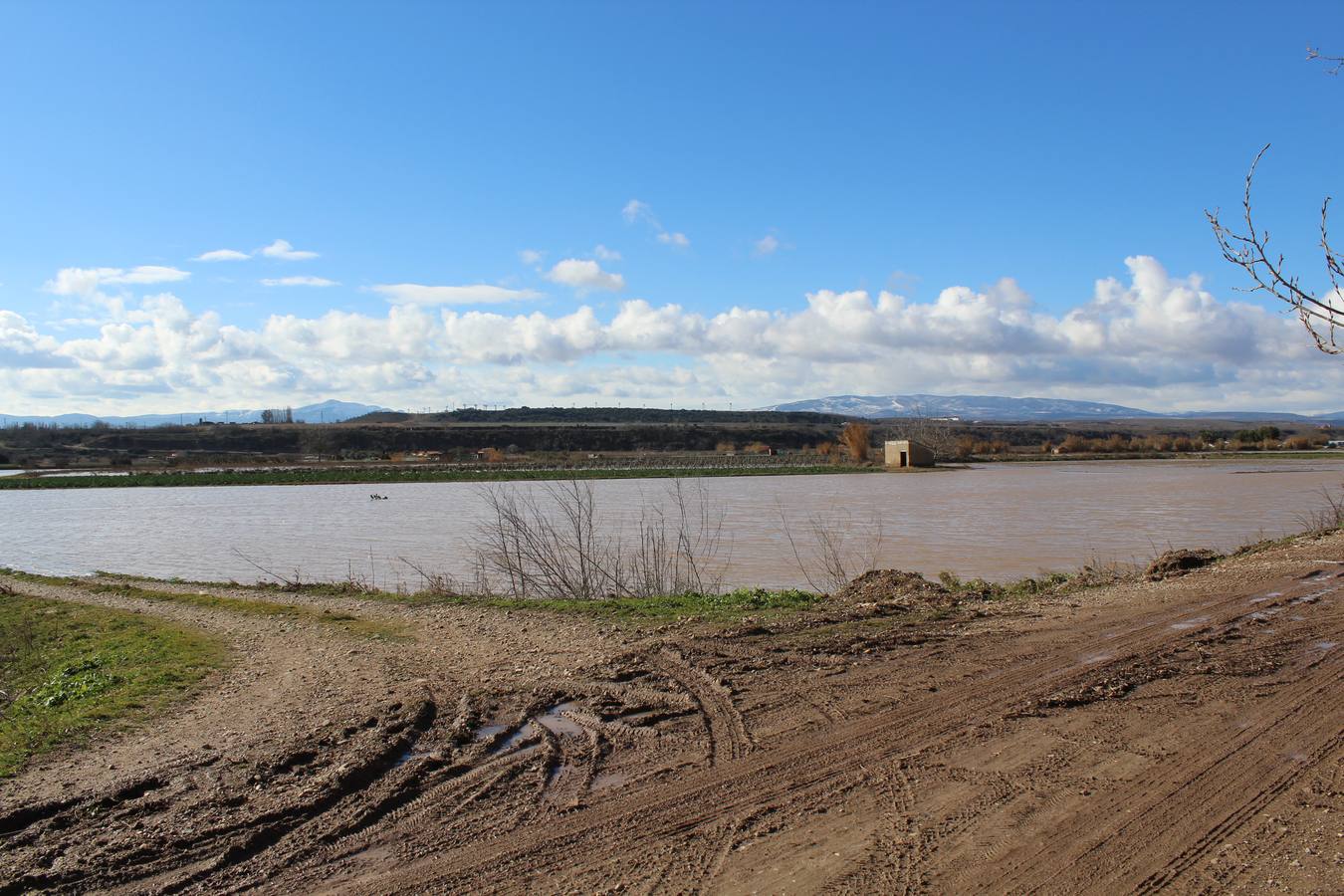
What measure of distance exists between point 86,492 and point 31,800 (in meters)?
51.5

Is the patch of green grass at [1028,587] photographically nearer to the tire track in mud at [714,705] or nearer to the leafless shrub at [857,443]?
the tire track in mud at [714,705]

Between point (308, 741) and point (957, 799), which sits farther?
point (308, 741)

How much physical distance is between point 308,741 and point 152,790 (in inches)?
39.0

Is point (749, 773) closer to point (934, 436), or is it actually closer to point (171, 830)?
point (171, 830)

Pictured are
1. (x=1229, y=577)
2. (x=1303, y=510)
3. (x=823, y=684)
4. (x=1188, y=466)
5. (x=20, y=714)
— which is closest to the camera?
(x=823, y=684)

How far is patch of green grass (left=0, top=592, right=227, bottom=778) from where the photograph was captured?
758 cm

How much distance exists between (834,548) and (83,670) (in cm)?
1396

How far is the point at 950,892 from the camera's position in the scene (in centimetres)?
405

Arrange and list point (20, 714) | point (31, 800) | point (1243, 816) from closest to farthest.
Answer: point (1243, 816) < point (31, 800) < point (20, 714)

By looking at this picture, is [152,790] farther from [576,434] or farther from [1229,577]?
[576,434]

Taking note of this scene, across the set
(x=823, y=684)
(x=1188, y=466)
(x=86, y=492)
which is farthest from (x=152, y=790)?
(x=1188, y=466)

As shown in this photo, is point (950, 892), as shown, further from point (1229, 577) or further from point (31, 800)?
point (1229, 577)

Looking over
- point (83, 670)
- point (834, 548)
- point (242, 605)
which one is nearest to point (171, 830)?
point (83, 670)

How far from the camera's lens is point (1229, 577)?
1177 centimetres
